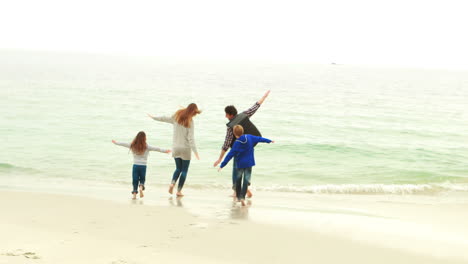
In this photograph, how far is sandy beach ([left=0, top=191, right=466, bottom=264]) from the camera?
5793mm

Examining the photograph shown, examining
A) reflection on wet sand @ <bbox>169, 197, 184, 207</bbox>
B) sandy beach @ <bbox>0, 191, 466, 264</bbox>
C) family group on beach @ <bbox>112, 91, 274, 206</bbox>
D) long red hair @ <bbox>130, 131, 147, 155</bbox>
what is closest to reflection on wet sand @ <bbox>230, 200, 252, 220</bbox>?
sandy beach @ <bbox>0, 191, 466, 264</bbox>

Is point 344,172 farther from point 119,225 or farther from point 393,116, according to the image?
point 393,116

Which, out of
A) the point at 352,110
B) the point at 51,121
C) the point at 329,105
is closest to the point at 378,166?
the point at 51,121

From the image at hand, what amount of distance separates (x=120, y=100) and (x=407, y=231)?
32202 millimetres

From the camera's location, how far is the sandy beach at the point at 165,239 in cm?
579

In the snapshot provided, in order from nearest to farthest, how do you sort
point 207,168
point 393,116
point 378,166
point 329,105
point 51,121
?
point 207,168 → point 378,166 → point 51,121 → point 393,116 → point 329,105

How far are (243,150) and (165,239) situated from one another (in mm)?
2677

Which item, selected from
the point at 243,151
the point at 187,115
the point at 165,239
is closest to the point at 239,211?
the point at 243,151

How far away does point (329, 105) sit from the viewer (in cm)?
3953

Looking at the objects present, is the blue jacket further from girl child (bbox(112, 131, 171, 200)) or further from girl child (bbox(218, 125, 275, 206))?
girl child (bbox(112, 131, 171, 200))

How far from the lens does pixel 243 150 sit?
8.66m

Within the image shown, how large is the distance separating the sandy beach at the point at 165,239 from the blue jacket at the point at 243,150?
3.03ft

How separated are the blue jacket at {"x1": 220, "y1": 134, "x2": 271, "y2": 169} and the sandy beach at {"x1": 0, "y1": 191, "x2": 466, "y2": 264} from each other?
0.92 m

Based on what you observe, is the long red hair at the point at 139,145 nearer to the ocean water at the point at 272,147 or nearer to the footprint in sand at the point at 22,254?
the ocean water at the point at 272,147
